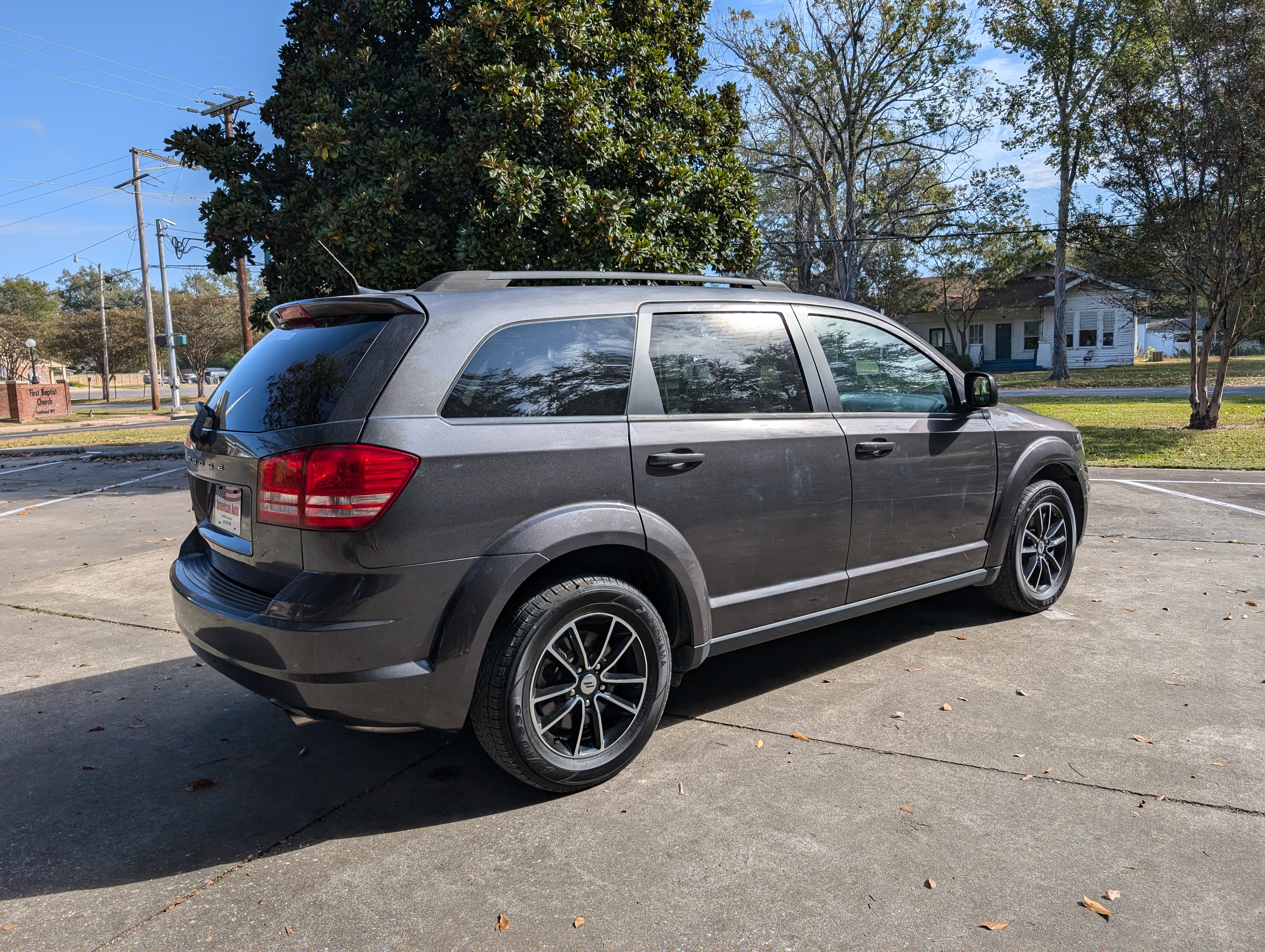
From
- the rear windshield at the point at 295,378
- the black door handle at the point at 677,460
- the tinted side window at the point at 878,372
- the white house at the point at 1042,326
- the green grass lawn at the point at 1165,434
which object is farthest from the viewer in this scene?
the white house at the point at 1042,326

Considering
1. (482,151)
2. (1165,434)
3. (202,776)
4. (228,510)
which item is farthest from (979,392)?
(1165,434)

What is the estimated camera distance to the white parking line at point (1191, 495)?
8.48 meters

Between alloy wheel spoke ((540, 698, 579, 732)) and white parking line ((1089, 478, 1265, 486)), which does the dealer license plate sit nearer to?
alloy wheel spoke ((540, 698, 579, 732))

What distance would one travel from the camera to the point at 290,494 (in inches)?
119

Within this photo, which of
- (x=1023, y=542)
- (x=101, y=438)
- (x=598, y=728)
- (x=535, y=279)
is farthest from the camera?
(x=101, y=438)

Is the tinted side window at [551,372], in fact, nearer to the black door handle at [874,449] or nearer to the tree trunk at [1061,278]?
the black door handle at [874,449]

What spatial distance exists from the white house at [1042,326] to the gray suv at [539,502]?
46.6 m

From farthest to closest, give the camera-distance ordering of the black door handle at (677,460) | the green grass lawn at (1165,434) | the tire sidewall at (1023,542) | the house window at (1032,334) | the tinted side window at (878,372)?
the house window at (1032,334) → the green grass lawn at (1165,434) → the tire sidewall at (1023,542) → the tinted side window at (878,372) → the black door handle at (677,460)

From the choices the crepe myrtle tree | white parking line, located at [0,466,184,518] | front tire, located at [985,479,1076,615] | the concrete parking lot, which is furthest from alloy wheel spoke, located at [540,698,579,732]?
the crepe myrtle tree

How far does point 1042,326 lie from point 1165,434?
3763cm

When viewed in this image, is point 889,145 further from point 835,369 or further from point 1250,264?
Answer: point 835,369

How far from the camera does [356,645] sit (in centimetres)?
293

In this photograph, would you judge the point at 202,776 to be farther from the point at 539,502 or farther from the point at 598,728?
the point at 539,502

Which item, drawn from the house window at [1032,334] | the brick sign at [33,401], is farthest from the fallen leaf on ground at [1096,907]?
the house window at [1032,334]
